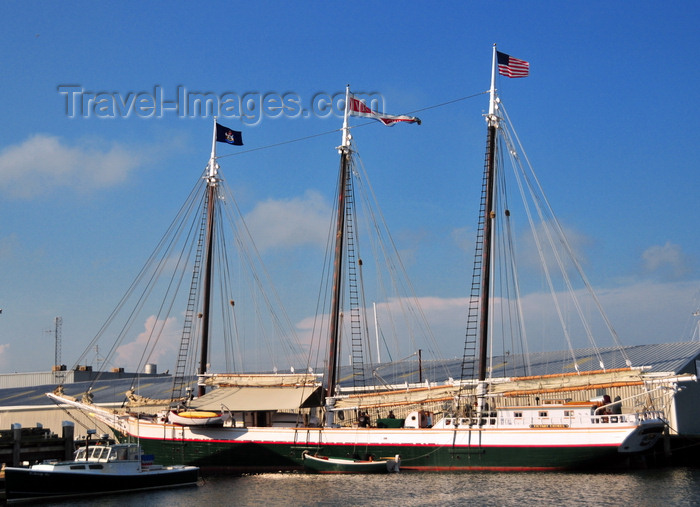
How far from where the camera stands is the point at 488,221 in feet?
189

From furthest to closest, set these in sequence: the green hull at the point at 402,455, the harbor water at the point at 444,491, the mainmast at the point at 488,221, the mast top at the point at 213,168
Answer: the mast top at the point at 213,168, the mainmast at the point at 488,221, the green hull at the point at 402,455, the harbor water at the point at 444,491

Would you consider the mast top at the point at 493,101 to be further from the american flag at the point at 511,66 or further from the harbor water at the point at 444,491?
the harbor water at the point at 444,491

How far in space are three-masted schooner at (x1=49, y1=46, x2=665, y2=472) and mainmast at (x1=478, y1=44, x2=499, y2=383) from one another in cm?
8

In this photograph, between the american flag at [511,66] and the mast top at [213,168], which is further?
the mast top at [213,168]

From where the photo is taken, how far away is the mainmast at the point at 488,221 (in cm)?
5556

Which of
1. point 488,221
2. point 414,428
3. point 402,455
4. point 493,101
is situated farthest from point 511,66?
point 402,455

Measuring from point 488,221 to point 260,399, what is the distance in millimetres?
22236

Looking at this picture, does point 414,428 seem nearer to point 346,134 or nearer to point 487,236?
point 487,236

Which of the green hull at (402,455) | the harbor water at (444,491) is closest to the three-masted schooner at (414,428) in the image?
the green hull at (402,455)

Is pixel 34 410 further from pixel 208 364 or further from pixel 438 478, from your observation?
pixel 438 478

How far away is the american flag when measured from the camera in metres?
57.0

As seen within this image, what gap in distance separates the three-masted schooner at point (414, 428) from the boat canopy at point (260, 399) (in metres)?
0.12

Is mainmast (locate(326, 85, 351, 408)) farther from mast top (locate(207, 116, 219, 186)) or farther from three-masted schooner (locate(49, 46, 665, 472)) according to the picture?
mast top (locate(207, 116, 219, 186))

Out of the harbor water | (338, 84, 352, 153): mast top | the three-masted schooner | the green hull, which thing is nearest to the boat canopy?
the three-masted schooner
